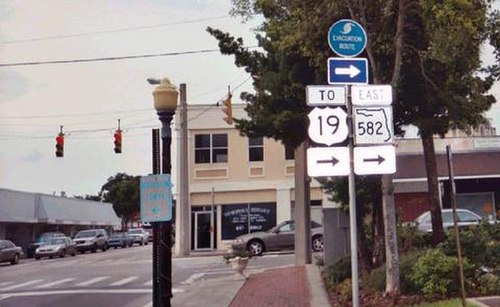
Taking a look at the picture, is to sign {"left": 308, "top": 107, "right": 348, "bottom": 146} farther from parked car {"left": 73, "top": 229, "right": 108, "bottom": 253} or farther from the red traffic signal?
parked car {"left": 73, "top": 229, "right": 108, "bottom": 253}

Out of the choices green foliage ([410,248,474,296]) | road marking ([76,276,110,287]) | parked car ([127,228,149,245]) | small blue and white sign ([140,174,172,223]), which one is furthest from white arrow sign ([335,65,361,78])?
parked car ([127,228,149,245])

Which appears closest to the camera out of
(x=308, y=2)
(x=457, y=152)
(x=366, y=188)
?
(x=308, y=2)

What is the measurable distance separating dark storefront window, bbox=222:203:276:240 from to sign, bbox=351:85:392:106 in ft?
96.2

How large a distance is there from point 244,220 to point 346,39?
29.3 m

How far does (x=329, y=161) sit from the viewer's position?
23.9ft

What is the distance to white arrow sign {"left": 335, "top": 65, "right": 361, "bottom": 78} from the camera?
25.0 ft

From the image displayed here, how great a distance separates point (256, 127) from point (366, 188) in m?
3.21

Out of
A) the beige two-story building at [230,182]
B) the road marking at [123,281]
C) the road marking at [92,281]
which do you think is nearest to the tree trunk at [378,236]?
the road marking at [123,281]

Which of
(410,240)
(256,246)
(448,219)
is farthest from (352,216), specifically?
(256,246)

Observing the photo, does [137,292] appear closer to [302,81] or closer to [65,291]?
[65,291]

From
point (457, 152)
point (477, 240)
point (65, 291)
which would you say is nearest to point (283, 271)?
point (65, 291)

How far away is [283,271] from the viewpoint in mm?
18750

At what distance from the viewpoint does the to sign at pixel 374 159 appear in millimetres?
7289

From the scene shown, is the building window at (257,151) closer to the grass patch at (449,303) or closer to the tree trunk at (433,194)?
the tree trunk at (433,194)
